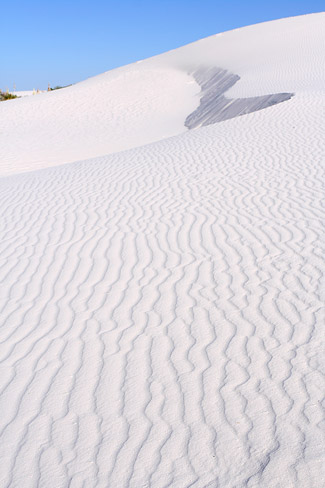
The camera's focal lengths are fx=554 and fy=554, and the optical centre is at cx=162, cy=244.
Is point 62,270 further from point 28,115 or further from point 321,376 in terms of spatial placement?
point 28,115

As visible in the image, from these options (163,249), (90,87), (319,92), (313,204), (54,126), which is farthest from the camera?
(90,87)

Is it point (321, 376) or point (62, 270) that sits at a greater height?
point (62, 270)

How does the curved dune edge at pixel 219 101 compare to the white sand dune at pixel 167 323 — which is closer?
the white sand dune at pixel 167 323

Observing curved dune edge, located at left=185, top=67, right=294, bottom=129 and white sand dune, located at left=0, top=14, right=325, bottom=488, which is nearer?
white sand dune, located at left=0, top=14, right=325, bottom=488

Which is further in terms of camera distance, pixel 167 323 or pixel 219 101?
pixel 219 101

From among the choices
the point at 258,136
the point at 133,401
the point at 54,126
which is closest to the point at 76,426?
the point at 133,401

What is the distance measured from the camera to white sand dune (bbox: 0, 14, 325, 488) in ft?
10.5

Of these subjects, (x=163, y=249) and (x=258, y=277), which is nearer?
(x=258, y=277)

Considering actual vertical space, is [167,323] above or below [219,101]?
below

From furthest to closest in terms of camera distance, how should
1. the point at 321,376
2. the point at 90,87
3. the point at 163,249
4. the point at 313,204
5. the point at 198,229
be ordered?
the point at 90,87 < the point at 313,204 < the point at 198,229 < the point at 163,249 < the point at 321,376

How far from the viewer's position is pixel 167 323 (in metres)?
4.72

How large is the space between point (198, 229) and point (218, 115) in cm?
1366

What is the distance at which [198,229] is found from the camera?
7047 millimetres

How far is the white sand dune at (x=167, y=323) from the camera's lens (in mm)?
3201
